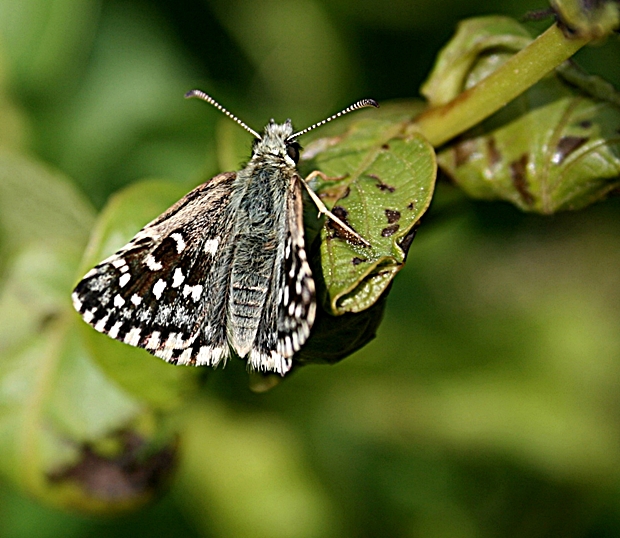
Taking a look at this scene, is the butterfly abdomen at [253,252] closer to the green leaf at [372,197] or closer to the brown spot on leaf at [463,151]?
the green leaf at [372,197]

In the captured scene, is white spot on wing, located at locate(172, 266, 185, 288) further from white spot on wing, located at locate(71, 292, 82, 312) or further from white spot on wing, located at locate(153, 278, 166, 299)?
white spot on wing, located at locate(71, 292, 82, 312)

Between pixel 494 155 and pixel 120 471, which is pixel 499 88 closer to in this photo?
pixel 494 155

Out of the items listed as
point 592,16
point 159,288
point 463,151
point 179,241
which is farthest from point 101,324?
point 592,16

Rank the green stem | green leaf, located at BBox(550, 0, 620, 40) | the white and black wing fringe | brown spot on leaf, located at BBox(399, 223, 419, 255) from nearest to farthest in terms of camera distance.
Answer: green leaf, located at BBox(550, 0, 620, 40) < the green stem < brown spot on leaf, located at BBox(399, 223, 419, 255) < the white and black wing fringe

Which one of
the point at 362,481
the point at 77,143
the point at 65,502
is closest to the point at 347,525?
the point at 362,481

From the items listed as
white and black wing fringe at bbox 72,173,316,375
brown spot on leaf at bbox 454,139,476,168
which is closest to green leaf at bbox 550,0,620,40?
brown spot on leaf at bbox 454,139,476,168

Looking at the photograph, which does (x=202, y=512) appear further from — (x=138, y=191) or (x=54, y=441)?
(x=138, y=191)

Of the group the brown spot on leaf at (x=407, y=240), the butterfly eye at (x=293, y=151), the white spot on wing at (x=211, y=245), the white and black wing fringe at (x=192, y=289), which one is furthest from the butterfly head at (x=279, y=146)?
the brown spot on leaf at (x=407, y=240)

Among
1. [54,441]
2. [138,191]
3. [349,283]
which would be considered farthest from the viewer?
[54,441]
